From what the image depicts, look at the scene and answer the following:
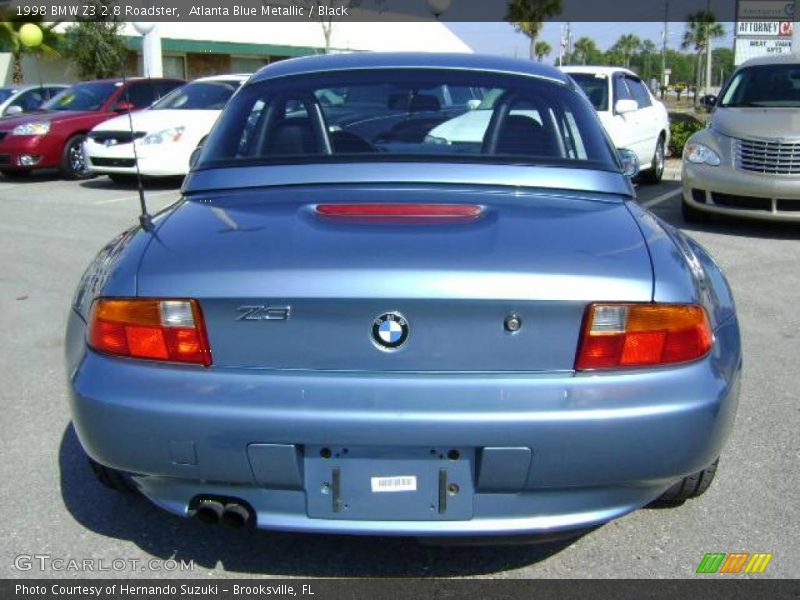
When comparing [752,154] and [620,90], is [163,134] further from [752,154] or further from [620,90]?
[752,154]

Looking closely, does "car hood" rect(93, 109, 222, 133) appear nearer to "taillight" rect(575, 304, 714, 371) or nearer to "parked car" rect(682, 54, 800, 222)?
"parked car" rect(682, 54, 800, 222)

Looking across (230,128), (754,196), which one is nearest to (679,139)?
(754,196)

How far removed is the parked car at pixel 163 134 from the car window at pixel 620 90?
504 centimetres

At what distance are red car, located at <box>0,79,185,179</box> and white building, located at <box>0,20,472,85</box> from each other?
1601cm

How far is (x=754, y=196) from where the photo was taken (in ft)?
27.5

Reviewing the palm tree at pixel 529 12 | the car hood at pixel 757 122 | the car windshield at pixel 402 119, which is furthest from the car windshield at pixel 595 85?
the palm tree at pixel 529 12

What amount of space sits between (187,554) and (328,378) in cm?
97

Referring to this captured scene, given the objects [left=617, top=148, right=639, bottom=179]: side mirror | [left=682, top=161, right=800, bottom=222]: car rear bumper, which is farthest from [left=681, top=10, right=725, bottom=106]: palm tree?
[left=617, top=148, right=639, bottom=179]: side mirror

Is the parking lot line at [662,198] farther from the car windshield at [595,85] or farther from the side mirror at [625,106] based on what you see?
the car windshield at [595,85]

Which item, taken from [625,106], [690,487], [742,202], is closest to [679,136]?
[625,106]

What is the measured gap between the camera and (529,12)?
138 feet

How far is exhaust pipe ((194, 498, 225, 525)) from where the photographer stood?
2496 mm

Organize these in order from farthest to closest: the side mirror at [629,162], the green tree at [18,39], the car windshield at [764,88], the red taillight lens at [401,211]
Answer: the green tree at [18,39], the car windshield at [764,88], the side mirror at [629,162], the red taillight lens at [401,211]

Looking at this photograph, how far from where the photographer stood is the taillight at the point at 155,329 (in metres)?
2.41
